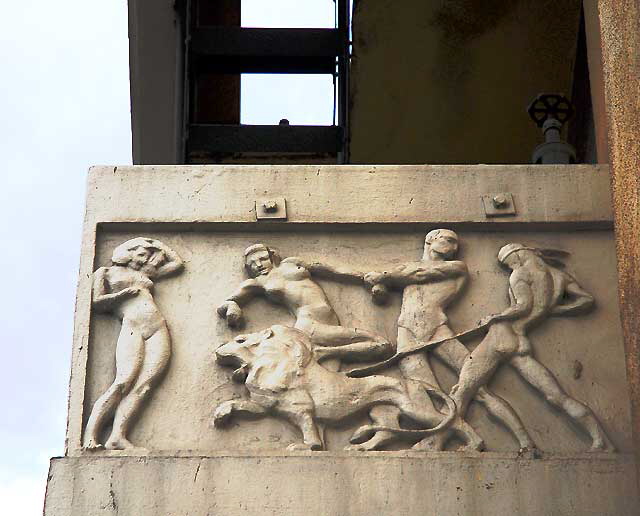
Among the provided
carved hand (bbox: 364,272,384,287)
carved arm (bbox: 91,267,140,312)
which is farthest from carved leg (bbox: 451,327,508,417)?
carved arm (bbox: 91,267,140,312)

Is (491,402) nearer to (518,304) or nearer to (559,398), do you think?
(559,398)

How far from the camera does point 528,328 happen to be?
8.88 metres

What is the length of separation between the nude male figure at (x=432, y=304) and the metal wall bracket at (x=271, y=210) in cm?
61

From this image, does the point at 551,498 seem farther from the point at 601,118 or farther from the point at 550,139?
the point at 550,139

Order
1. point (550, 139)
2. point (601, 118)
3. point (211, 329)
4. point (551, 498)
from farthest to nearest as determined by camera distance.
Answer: point (550, 139), point (601, 118), point (211, 329), point (551, 498)

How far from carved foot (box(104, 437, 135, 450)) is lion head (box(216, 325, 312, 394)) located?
65 centimetres

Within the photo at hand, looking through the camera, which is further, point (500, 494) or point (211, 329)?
point (211, 329)

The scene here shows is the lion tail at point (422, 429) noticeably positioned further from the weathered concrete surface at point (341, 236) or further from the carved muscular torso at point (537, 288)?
the carved muscular torso at point (537, 288)

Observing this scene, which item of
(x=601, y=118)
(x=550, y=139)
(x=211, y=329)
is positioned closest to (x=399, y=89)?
(x=550, y=139)

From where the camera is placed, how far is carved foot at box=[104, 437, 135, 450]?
8.45 meters

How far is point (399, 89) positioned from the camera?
45.6 ft

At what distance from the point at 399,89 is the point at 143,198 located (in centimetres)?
494

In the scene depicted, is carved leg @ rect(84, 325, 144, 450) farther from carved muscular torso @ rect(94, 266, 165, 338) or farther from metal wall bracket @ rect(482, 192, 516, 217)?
metal wall bracket @ rect(482, 192, 516, 217)

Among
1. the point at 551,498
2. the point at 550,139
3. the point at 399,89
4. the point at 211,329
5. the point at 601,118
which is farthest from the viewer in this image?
the point at 399,89
